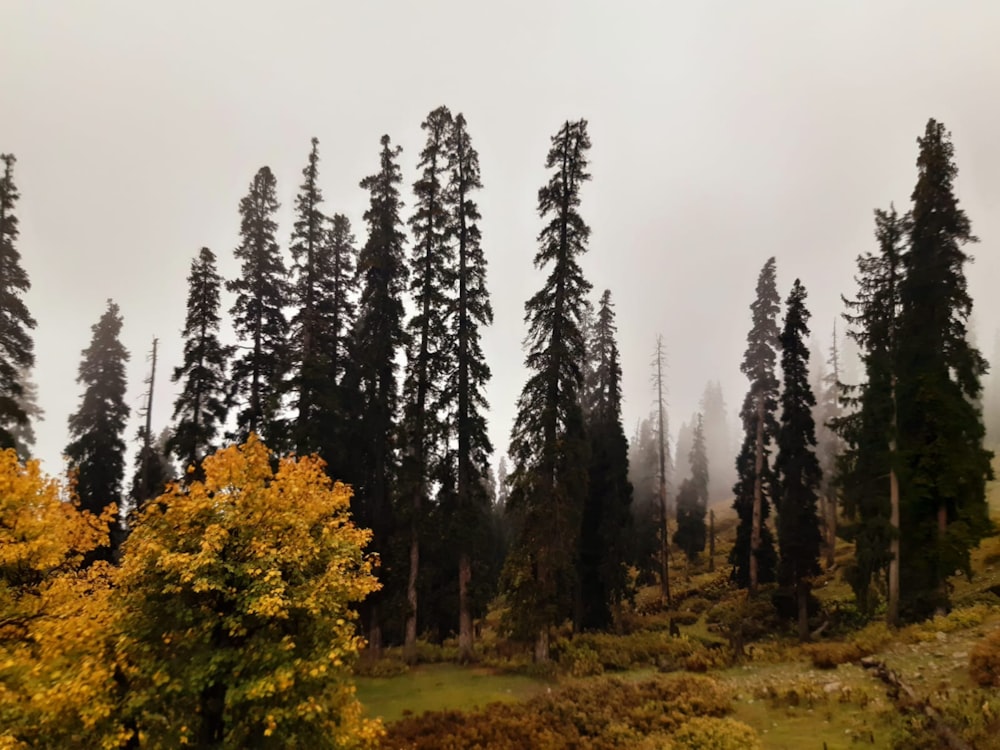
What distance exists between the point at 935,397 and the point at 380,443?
25.0 meters

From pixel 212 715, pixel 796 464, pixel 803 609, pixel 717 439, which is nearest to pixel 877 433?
pixel 796 464

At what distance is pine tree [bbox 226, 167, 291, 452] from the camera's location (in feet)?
83.6

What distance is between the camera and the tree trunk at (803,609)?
25.9 m

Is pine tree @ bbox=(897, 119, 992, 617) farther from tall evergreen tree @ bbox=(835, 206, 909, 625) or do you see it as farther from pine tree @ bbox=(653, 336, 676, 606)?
pine tree @ bbox=(653, 336, 676, 606)

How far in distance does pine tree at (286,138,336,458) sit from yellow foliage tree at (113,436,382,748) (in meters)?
13.6

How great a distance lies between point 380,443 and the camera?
2553cm

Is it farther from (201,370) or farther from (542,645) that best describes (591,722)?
(201,370)

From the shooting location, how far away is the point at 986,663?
44.9 ft

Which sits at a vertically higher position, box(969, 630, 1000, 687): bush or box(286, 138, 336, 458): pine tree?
box(286, 138, 336, 458): pine tree

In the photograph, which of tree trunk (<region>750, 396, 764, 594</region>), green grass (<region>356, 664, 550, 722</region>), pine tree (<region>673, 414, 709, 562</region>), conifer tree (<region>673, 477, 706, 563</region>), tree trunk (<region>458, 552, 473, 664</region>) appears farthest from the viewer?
pine tree (<region>673, 414, 709, 562</region>)

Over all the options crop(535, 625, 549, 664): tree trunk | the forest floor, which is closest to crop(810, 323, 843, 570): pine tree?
the forest floor

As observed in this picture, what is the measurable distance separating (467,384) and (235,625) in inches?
653

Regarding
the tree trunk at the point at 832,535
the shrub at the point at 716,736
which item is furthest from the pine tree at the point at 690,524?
the shrub at the point at 716,736

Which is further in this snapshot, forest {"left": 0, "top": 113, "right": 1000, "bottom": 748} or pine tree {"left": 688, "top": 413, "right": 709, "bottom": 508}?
pine tree {"left": 688, "top": 413, "right": 709, "bottom": 508}
